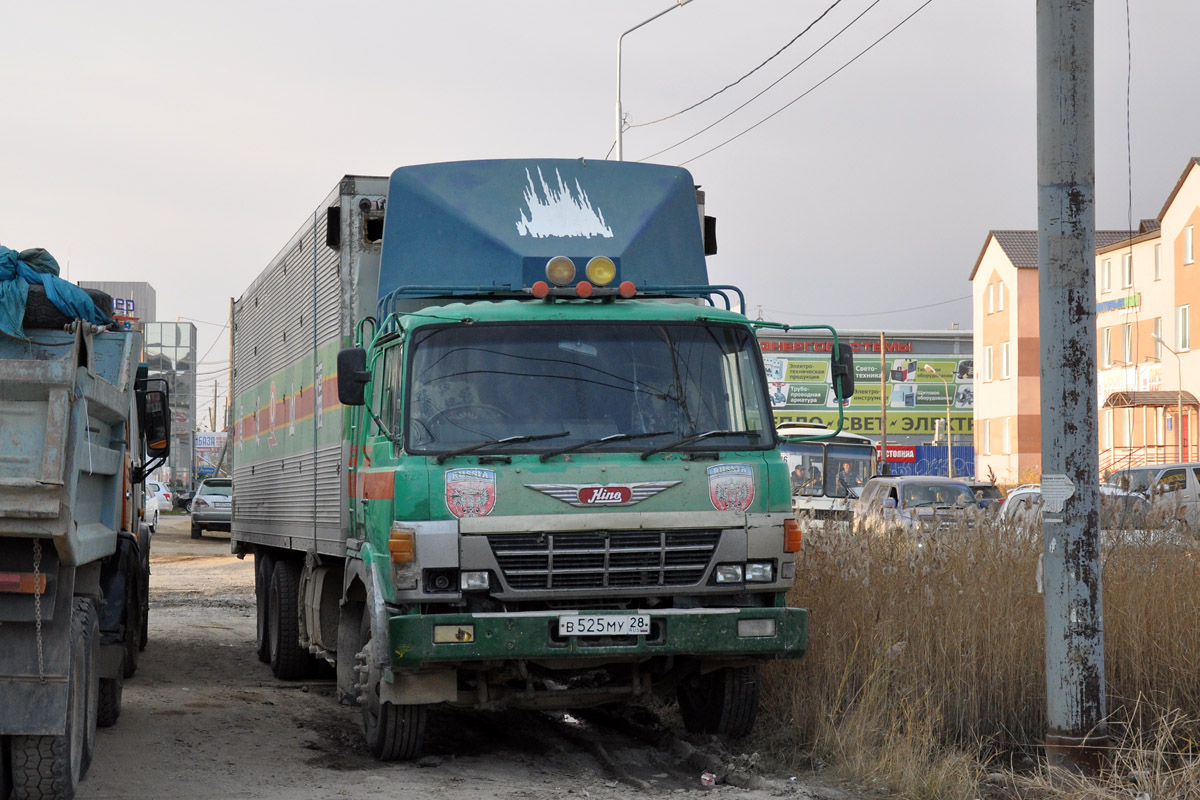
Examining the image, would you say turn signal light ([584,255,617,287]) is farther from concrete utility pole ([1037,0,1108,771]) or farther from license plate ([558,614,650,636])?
concrete utility pole ([1037,0,1108,771])

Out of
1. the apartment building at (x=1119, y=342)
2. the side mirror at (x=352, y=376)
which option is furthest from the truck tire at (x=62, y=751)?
the apartment building at (x=1119, y=342)

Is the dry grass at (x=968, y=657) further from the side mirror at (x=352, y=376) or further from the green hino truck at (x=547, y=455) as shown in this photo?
the side mirror at (x=352, y=376)

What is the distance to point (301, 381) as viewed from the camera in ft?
35.3

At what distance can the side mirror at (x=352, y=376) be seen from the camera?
7.65 meters

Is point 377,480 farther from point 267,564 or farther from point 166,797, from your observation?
point 267,564

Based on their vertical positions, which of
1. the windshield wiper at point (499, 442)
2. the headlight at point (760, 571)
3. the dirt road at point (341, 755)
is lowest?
the dirt road at point (341, 755)

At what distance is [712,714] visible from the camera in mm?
8414

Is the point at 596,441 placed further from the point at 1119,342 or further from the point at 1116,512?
the point at 1119,342

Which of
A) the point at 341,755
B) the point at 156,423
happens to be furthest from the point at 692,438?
the point at 156,423

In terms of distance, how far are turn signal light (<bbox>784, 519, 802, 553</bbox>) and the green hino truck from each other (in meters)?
0.01

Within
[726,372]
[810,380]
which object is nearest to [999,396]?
[810,380]

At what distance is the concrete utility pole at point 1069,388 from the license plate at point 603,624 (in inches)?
79.8

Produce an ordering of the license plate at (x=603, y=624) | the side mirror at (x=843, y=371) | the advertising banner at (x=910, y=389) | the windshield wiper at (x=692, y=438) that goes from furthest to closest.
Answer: the advertising banner at (x=910, y=389) < the side mirror at (x=843, y=371) < the windshield wiper at (x=692, y=438) < the license plate at (x=603, y=624)

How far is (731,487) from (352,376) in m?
2.14
